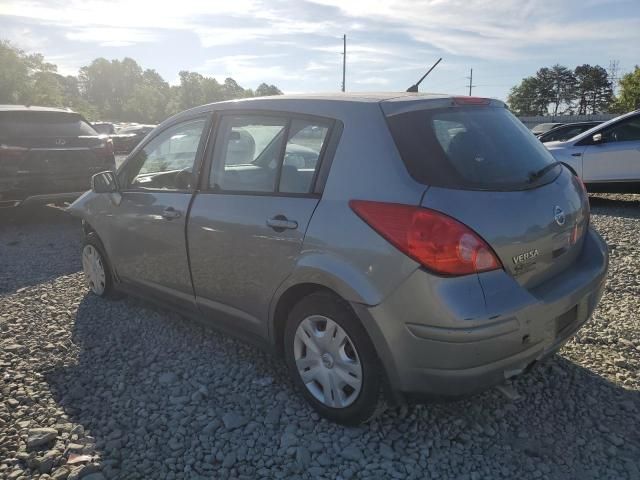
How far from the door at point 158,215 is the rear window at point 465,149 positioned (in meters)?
1.52

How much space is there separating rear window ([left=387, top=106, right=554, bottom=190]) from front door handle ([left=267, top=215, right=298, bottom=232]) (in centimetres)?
66

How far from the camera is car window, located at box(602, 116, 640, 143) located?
848cm

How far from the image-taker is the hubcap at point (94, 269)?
15.0 feet

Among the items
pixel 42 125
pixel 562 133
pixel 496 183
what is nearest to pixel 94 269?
pixel 496 183

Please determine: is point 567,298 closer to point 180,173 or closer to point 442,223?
point 442,223

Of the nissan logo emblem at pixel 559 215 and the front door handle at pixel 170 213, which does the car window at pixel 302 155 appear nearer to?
the front door handle at pixel 170 213

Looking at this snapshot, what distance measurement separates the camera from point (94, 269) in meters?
4.65

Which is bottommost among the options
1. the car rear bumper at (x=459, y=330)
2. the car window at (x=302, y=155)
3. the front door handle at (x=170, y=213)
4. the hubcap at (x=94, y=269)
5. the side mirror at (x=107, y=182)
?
the hubcap at (x=94, y=269)

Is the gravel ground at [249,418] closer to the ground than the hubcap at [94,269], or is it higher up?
closer to the ground

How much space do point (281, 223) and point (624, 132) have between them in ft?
26.4

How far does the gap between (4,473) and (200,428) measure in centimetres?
91

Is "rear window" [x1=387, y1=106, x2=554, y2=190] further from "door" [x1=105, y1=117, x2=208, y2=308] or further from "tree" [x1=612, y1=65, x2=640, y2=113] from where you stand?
"tree" [x1=612, y1=65, x2=640, y2=113]

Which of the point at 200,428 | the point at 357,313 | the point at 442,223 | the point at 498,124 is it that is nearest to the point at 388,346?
the point at 357,313

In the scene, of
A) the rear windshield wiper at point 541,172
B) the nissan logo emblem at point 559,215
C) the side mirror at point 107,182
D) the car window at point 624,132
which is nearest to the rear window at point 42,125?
the side mirror at point 107,182
